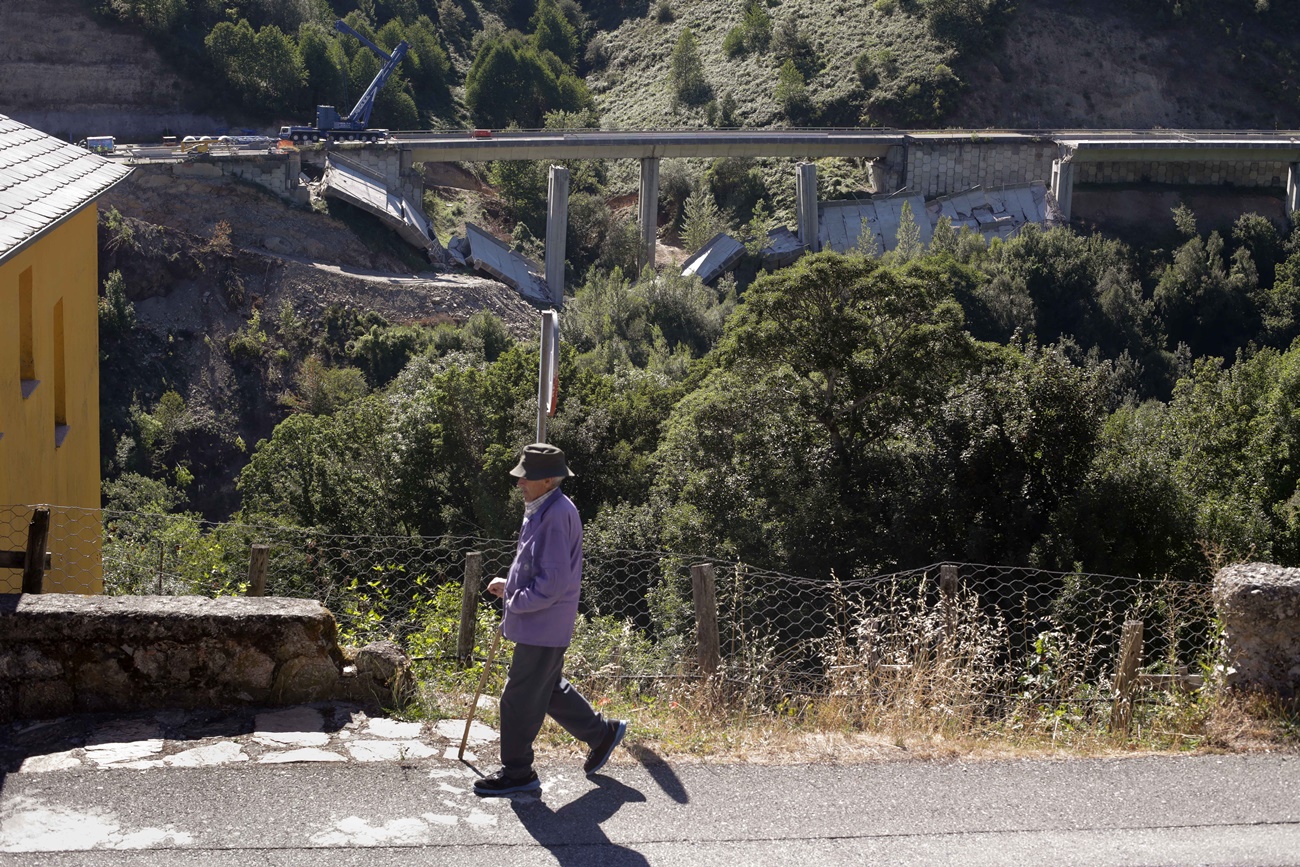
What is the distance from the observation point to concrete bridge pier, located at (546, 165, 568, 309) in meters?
51.3

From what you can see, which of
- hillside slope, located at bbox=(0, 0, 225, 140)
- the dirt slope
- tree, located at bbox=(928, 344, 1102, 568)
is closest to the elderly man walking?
tree, located at bbox=(928, 344, 1102, 568)

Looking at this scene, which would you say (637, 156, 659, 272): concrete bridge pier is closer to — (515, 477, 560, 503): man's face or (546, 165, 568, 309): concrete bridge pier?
(546, 165, 568, 309): concrete bridge pier

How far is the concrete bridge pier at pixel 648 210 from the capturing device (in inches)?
2175

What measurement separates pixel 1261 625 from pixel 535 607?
11.9 ft

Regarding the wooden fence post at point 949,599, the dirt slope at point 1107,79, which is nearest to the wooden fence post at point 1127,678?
the wooden fence post at point 949,599

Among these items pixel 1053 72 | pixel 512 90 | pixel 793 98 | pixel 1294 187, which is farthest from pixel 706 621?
pixel 1053 72

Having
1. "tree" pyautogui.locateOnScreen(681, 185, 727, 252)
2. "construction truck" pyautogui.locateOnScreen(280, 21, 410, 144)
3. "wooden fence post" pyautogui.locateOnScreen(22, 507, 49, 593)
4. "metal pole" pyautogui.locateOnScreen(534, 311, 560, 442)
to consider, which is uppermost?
"construction truck" pyautogui.locateOnScreen(280, 21, 410, 144)

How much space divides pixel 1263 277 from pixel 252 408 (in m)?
40.0

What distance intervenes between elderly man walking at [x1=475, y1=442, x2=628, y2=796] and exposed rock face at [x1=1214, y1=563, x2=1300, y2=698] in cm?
328

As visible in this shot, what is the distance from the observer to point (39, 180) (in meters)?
10.5

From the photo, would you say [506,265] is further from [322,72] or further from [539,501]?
[539,501]

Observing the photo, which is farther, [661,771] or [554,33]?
[554,33]

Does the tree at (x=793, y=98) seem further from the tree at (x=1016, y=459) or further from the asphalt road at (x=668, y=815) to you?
the asphalt road at (x=668, y=815)

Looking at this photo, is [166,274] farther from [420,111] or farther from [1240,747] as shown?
[1240,747]
